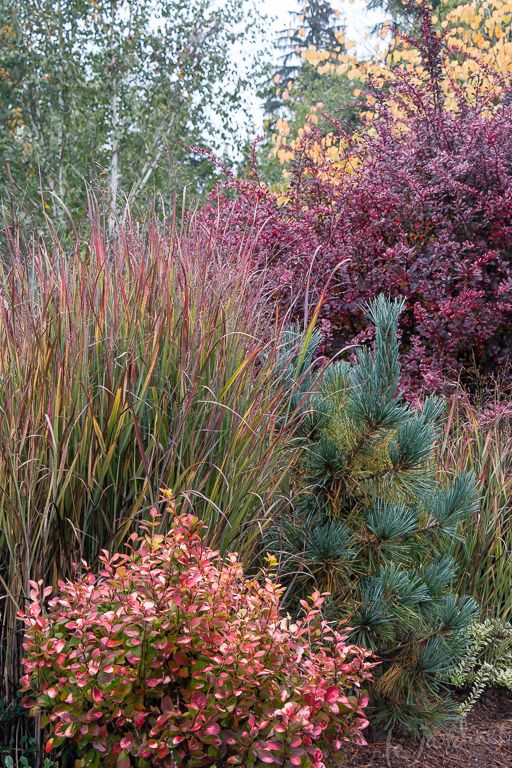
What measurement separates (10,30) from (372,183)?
10.4m

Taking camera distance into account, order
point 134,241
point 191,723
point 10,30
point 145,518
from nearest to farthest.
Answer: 1. point 191,723
2. point 145,518
3. point 134,241
4. point 10,30

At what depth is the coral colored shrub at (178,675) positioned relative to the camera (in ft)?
7.02

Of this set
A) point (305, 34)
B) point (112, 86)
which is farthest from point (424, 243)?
point (305, 34)

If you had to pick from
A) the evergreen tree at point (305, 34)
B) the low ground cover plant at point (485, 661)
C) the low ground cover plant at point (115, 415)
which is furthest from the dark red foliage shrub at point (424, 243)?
the evergreen tree at point (305, 34)

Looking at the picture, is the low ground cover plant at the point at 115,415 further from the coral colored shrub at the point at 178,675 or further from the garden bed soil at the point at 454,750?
the garden bed soil at the point at 454,750

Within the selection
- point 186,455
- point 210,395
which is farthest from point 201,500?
point 210,395


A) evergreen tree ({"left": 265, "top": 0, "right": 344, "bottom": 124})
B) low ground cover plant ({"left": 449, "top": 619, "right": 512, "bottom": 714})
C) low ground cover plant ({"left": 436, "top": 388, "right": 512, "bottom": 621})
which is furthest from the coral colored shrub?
evergreen tree ({"left": 265, "top": 0, "right": 344, "bottom": 124})

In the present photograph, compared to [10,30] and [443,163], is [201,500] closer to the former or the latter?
[443,163]

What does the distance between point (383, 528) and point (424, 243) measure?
3104 millimetres

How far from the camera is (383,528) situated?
9.75 feet

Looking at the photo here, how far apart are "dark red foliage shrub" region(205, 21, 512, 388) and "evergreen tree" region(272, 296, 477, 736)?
71.3 inches

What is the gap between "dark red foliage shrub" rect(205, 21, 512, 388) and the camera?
5.16 meters

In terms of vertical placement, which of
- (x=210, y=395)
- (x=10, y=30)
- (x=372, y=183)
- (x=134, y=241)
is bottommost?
(x=210, y=395)

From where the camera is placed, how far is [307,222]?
5516 mm
